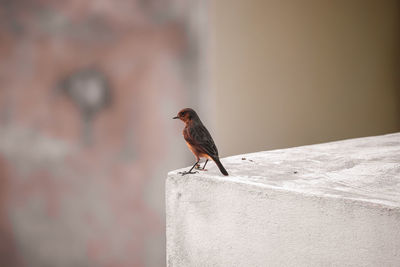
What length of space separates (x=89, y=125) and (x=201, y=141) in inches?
42.4

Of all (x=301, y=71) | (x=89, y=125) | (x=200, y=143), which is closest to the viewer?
(x=200, y=143)

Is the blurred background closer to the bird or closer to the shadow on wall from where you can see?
the shadow on wall

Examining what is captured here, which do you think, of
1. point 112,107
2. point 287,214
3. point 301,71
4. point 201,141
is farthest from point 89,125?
point 301,71

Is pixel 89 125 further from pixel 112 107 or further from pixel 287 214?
pixel 287 214

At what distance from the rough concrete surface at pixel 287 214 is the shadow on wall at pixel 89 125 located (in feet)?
2.85

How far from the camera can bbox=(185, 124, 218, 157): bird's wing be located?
1093 mm

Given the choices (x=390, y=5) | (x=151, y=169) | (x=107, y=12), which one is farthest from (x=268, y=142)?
(x=390, y=5)

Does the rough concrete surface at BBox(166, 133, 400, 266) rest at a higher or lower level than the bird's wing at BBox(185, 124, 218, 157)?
lower

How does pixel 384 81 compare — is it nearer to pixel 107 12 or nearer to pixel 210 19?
pixel 210 19

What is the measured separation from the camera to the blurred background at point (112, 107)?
1.87m

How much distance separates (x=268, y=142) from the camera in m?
2.45

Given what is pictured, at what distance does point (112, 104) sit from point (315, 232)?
143cm

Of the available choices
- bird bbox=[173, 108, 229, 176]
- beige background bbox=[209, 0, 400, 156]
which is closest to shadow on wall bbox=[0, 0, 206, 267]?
beige background bbox=[209, 0, 400, 156]

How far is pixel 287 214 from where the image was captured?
917mm
